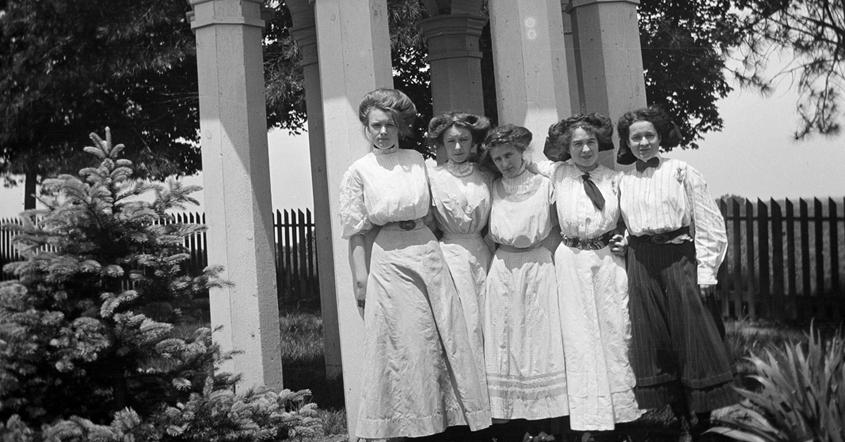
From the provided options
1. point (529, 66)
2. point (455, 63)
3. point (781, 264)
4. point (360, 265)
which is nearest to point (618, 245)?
point (529, 66)

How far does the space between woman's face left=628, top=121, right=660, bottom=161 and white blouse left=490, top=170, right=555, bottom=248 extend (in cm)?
51

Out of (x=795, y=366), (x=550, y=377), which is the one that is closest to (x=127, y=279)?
(x=550, y=377)

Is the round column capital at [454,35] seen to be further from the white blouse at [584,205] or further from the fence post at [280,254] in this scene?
the fence post at [280,254]

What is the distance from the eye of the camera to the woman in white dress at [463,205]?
458 cm

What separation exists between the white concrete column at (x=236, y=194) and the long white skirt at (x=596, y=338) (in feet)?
6.93

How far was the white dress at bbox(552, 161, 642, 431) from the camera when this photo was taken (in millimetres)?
4453

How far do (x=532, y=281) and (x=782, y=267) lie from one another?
8.57 meters

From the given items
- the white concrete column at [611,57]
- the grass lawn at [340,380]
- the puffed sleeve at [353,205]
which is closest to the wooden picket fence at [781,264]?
the grass lawn at [340,380]

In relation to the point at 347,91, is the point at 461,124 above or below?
below

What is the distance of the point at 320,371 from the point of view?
330 inches

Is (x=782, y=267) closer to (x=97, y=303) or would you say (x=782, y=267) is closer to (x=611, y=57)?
(x=611, y=57)

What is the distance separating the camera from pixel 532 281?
15.0 ft

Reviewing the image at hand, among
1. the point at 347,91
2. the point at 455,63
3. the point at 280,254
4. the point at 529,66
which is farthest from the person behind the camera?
the point at 280,254

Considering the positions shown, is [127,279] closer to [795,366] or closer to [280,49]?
[795,366]
